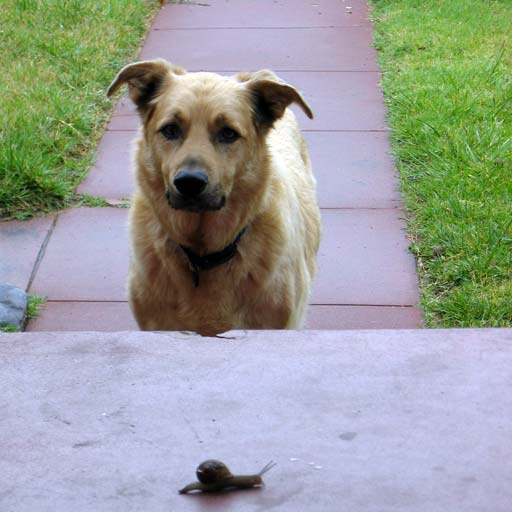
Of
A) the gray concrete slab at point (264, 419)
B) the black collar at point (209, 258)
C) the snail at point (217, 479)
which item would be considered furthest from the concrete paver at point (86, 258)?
the snail at point (217, 479)

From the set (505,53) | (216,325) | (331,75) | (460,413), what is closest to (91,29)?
(331,75)

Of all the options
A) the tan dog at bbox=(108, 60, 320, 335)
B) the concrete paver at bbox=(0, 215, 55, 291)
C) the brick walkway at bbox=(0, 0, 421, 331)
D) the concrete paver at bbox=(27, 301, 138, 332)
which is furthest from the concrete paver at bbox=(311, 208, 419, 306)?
the concrete paver at bbox=(0, 215, 55, 291)

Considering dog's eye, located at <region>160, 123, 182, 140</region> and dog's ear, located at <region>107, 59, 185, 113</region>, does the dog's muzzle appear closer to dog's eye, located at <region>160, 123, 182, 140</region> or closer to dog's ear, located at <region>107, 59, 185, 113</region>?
dog's eye, located at <region>160, 123, 182, 140</region>

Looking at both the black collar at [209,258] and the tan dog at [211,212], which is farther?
the black collar at [209,258]

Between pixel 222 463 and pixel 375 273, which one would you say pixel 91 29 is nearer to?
pixel 375 273

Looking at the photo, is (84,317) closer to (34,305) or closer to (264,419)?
(34,305)

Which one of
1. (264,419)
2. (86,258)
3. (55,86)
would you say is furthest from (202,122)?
(55,86)

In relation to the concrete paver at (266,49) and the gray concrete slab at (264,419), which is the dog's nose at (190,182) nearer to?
the gray concrete slab at (264,419)

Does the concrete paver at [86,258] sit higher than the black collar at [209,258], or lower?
lower
